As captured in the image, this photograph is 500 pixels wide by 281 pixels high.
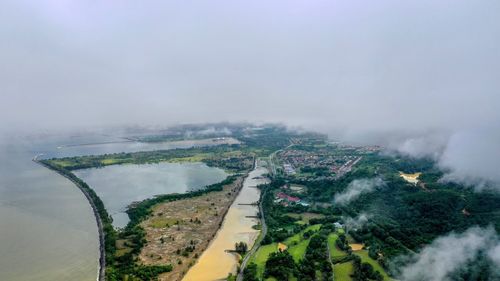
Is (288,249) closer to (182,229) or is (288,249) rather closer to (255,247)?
(255,247)

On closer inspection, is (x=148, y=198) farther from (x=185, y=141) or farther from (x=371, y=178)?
(x=185, y=141)

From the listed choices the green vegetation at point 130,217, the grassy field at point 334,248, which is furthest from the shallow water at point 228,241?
the grassy field at point 334,248

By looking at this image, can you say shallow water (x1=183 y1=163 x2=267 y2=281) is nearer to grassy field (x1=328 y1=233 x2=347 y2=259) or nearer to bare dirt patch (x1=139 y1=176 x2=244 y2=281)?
bare dirt patch (x1=139 y1=176 x2=244 y2=281)

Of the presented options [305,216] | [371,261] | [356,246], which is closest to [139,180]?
[305,216]

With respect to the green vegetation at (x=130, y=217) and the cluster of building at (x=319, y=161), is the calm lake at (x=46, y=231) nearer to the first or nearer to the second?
the green vegetation at (x=130, y=217)

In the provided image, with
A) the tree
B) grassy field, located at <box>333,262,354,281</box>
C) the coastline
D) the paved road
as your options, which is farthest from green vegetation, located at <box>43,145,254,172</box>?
grassy field, located at <box>333,262,354,281</box>

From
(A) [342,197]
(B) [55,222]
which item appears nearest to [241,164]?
(A) [342,197]
